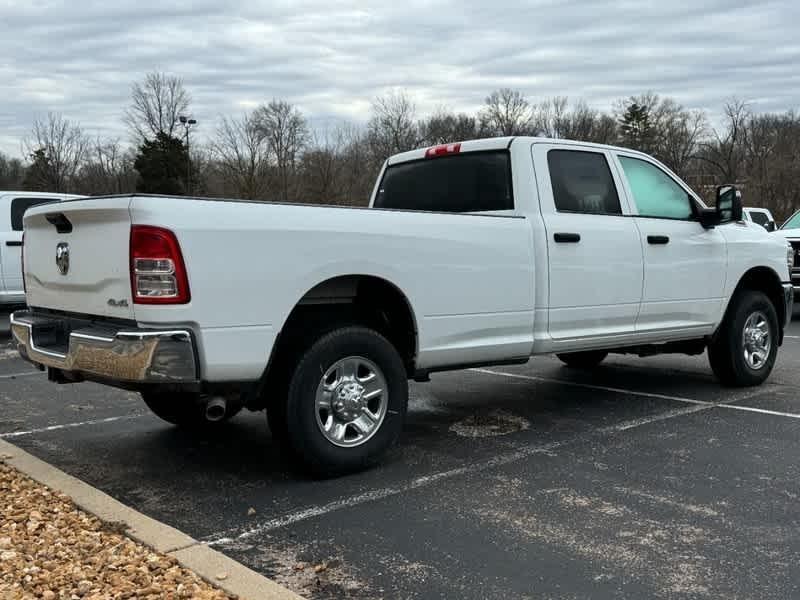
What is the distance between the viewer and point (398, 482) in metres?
4.66

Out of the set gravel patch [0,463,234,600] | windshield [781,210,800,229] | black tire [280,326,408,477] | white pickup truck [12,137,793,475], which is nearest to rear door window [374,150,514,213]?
white pickup truck [12,137,793,475]

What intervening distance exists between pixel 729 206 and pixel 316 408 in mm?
4080

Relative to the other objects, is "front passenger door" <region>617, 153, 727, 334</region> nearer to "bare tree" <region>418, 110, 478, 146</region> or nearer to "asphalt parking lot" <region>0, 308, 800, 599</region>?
"asphalt parking lot" <region>0, 308, 800, 599</region>

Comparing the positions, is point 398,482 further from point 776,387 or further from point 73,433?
point 776,387

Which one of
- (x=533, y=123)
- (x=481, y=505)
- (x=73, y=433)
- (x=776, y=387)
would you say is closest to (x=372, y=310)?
(x=481, y=505)

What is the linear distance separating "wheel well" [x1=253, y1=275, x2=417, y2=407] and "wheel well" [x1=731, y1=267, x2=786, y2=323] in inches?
149

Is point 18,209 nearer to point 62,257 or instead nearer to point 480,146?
point 62,257

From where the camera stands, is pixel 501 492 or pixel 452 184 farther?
pixel 452 184

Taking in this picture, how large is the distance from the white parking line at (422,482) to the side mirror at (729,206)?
1.64 meters

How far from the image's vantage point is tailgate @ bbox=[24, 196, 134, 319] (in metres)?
4.08

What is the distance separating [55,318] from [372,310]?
1.85m

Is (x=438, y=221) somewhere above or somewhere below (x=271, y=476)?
above

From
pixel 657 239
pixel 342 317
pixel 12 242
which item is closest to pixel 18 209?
pixel 12 242

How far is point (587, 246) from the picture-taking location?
5766mm
